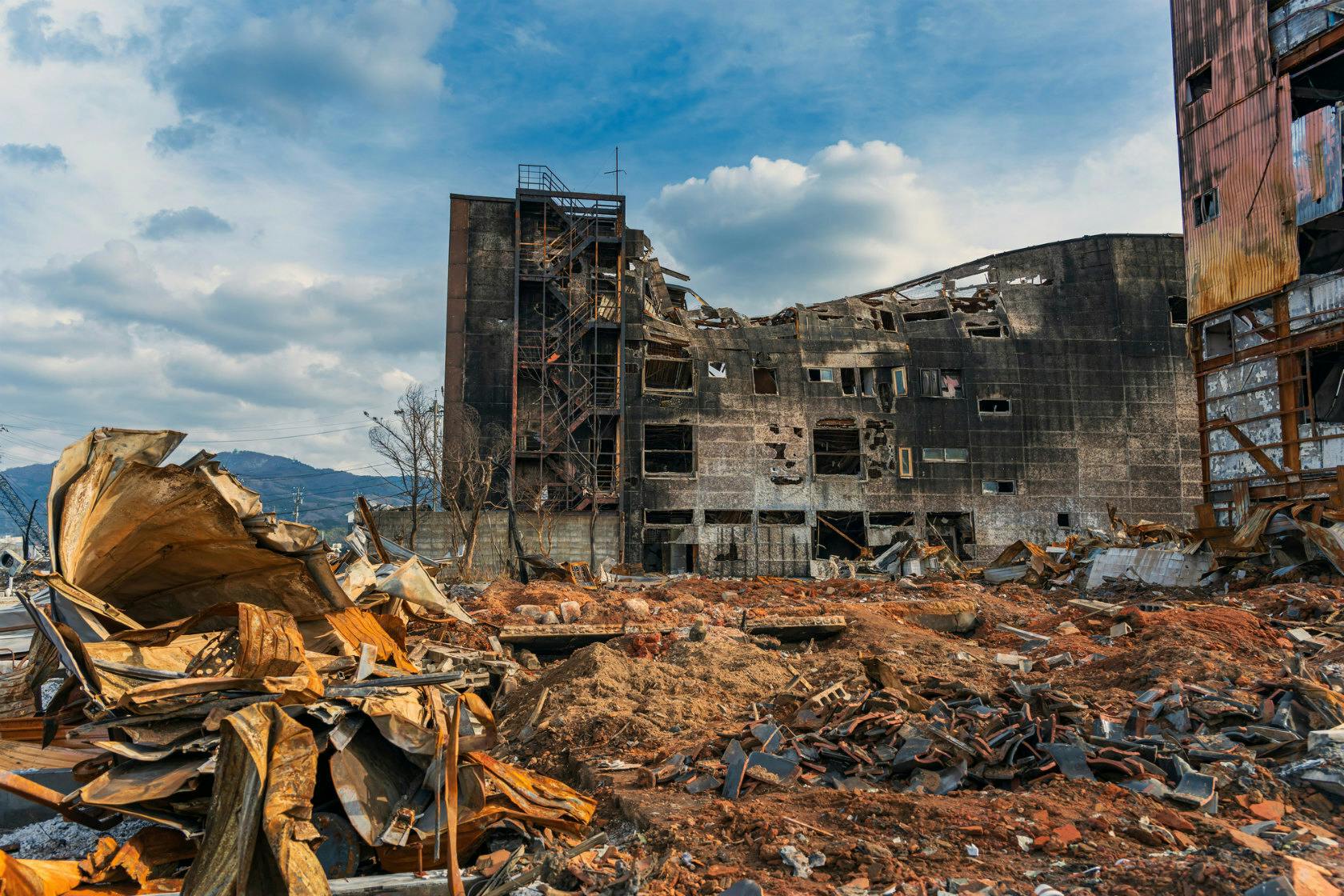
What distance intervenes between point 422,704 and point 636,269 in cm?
2801

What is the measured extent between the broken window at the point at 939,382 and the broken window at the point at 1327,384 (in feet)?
43.5

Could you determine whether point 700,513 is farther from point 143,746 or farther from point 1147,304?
point 143,746

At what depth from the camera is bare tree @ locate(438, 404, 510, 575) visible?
2825 cm

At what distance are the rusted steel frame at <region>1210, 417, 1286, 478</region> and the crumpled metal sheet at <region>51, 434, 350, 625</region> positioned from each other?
21216 millimetres

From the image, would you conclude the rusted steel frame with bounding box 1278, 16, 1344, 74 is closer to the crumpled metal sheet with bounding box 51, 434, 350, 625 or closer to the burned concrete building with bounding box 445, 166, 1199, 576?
the burned concrete building with bounding box 445, 166, 1199, 576

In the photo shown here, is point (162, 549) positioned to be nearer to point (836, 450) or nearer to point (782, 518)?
point (782, 518)

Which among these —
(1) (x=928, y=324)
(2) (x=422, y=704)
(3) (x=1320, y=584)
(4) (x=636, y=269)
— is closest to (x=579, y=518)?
(4) (x=636, y=269)

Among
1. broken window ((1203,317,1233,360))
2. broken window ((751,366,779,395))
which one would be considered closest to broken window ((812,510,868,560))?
broken window ((751,366,779,395))

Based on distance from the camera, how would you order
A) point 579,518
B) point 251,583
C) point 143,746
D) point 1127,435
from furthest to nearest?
point 1127,435 < point 579,518 < point 251,583 < point 143,746

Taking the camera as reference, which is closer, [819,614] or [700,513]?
[819,614]

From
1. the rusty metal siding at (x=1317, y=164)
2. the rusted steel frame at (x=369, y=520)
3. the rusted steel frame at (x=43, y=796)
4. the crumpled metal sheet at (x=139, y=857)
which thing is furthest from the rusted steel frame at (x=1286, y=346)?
the rusted steel frame at (x=43, y=796)

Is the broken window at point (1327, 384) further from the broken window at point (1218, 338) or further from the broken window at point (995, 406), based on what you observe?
the broken window at point (995, 406)

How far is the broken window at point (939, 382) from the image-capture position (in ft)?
107

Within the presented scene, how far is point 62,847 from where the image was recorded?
20.5 feet
